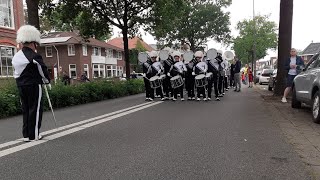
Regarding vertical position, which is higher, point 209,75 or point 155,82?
point 209,75

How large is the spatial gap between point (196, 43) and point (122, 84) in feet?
115

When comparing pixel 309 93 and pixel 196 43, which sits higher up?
pixel 196 43

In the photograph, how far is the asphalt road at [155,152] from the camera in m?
4.55

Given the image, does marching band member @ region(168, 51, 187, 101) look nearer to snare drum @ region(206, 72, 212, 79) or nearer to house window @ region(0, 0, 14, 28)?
snare drum @ region(206, 72, 212, 79)

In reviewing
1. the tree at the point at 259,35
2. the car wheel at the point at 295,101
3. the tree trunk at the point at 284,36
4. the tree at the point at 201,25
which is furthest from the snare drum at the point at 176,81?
the tree at the point at 259,35

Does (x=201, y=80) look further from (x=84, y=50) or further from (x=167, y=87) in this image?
(x=84, y=50)

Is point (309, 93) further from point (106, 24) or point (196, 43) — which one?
point (196, 43)

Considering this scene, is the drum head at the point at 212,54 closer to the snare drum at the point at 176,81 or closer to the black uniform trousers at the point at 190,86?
the black uniform trousers at the point at 190,86

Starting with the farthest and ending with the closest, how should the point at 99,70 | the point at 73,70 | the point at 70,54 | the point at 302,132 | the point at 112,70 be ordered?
the point at 112,70 < the point at 99,70 < the point at 73,70 < the point at 70,54 < the point at 302,132

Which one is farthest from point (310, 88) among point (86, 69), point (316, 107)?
point (86, 69)

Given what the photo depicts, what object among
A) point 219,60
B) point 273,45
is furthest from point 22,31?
point 273,45

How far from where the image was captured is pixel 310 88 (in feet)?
30.3

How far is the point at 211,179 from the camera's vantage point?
14.2 ft

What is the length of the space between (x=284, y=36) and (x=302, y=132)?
27.8 ft
